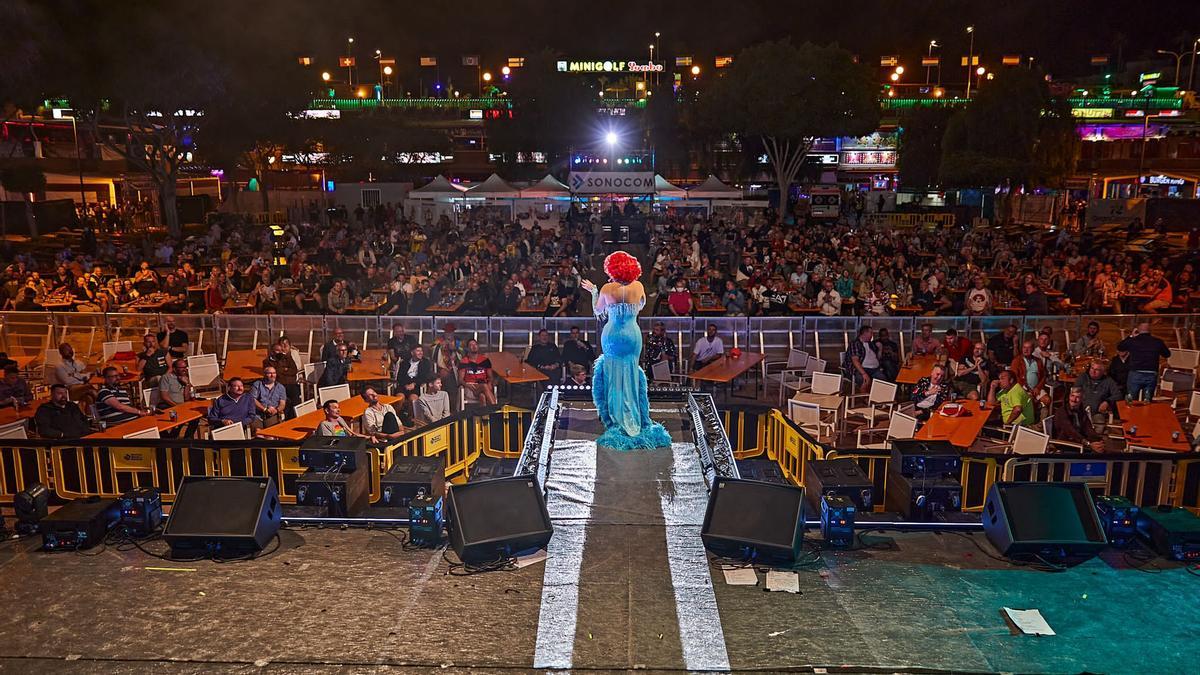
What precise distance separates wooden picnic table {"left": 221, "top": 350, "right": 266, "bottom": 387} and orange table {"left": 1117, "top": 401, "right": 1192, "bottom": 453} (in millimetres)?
11543

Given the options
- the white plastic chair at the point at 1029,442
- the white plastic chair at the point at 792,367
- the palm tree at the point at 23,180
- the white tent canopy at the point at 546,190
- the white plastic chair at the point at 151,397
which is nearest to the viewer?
the white plastic chair at the point at 1029,442

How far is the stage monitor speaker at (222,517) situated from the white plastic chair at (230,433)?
199 centimetres

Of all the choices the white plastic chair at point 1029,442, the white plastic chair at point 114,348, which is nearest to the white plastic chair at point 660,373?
the white plastic chair at point 1029,442

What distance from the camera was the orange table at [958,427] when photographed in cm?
923

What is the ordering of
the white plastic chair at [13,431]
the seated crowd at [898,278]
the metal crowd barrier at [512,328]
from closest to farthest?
the white plastic chair at [13,431] < the metal crowd barrier at [512,328] < the seated crowd at [898,278]

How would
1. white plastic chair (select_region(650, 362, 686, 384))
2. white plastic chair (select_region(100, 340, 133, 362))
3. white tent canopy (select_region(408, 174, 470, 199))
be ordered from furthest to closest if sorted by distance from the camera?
white tent canopy (select_region(408, 174, 470, 199))
white plastic chair (select_region(100, 340, 133, 362))
white plastic chair (select_region(650, 362, 686, 384))

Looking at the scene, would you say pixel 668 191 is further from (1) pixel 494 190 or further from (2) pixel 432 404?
(2) pixel 432 404

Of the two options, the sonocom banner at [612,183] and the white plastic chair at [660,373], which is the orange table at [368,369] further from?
the sonocom banner at [612,183]

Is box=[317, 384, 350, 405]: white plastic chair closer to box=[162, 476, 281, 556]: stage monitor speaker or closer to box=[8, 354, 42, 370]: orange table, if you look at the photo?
box=[162, 476, 281, 556]: stage monitor speaker

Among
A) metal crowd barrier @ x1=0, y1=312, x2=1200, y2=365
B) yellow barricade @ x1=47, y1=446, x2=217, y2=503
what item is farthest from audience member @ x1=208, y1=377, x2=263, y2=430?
metal crowd barrier @ x1=0, y1=312, x2=1200, y2=365

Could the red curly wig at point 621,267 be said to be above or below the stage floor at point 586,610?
above

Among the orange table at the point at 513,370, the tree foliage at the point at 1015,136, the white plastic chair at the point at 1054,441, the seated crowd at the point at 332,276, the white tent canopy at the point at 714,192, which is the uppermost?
the tree foliage at the point at 1015,136

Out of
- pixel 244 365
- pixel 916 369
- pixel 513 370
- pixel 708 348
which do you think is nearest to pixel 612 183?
pixel 708 348

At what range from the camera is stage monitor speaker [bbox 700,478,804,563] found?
22.4ft
